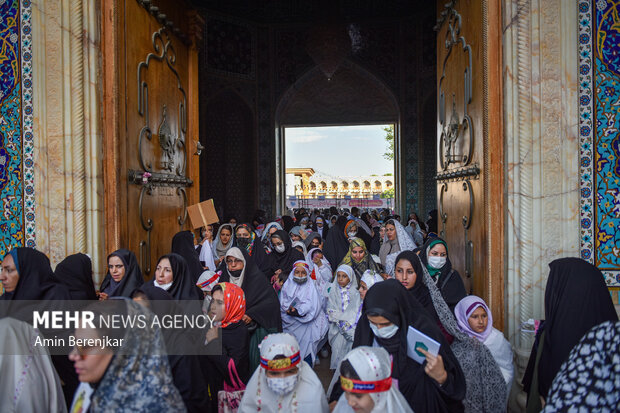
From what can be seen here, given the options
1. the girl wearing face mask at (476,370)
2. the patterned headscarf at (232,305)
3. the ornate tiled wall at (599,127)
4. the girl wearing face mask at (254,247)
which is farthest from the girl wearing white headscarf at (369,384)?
the girl wearing face mask at (254,247)

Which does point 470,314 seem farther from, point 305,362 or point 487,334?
point 305,362

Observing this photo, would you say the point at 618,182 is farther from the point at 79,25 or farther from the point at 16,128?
the point at 16,128

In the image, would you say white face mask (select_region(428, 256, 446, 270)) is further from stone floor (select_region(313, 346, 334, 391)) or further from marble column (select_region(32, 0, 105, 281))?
marble column (select_region(32, 0, 105, 281))

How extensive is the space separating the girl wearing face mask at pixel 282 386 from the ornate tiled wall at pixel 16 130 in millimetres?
2326

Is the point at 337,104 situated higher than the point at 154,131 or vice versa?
the point at 337,104

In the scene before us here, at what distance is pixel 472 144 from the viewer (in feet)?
11.5

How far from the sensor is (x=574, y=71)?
2.94 meters

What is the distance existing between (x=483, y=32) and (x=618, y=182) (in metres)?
1.34

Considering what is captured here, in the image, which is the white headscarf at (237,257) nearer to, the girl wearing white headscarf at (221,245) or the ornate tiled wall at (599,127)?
the girl wearing white headscarf at (221,245)

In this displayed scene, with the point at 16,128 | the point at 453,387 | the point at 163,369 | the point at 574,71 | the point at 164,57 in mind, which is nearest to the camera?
the point at 163,369

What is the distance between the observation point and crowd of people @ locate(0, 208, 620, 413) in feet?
4.89

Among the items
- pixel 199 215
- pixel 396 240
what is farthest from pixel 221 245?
pixel 396 240

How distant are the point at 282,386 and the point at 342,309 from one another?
172 cm

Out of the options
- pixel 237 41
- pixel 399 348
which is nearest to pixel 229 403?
pixel 399 348
